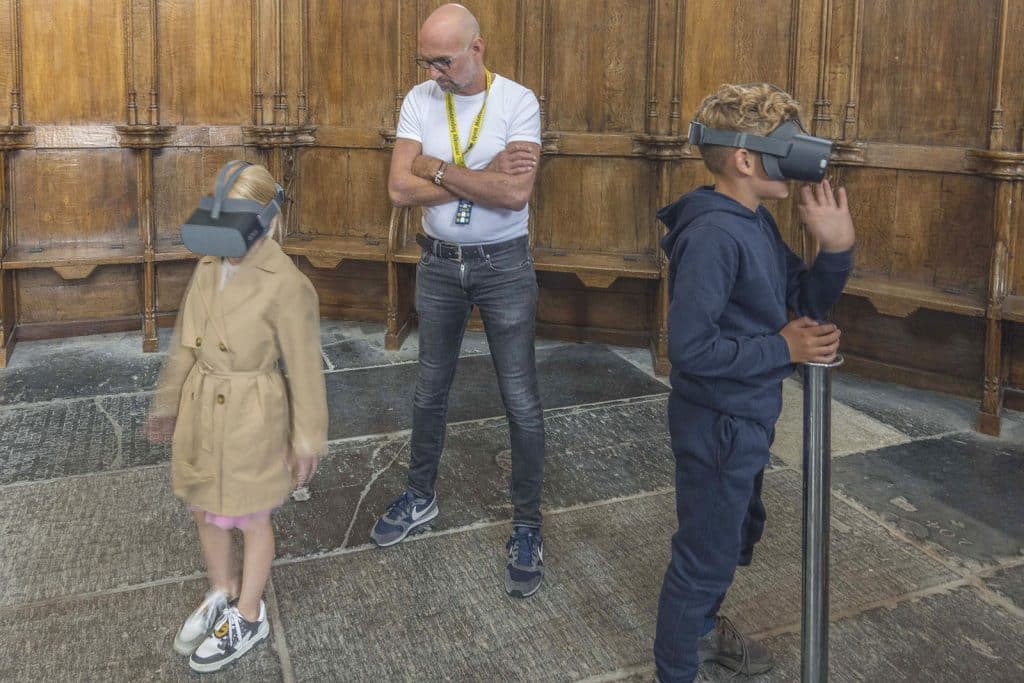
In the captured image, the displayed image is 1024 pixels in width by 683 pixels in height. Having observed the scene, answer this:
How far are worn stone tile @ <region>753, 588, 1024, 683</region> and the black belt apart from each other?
1314 mm

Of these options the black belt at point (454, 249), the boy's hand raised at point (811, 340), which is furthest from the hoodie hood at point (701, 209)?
the black belt at point (454, 249)

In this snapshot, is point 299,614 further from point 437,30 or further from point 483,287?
point 437,30

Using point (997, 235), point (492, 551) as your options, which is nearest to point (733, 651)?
point (492, 551)

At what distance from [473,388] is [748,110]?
114 inches

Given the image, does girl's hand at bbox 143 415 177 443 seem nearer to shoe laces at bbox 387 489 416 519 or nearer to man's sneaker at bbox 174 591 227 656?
man's sneaker at bbox 174 591 227 656

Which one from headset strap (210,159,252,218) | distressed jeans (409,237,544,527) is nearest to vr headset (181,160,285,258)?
headset strap (210,159,252,218)

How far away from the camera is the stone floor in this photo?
2494 millimetres

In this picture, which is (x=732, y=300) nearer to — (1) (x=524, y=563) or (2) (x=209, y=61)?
(1) (x=524, y=563)

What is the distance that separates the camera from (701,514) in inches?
81.4

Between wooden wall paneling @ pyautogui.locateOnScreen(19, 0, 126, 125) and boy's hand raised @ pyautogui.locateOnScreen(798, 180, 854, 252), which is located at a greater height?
Answer: wooden wall paneling @ pyautogui.locateOnScreen(19, 0, 126, 125)

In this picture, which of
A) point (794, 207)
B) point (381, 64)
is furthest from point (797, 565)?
point (381, 64)

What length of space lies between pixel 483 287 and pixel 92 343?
11.0ft

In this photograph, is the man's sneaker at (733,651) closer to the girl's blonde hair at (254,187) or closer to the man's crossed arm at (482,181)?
the man's crossed arm at (482,181)

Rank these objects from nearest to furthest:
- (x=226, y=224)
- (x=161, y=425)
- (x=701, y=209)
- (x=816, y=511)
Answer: (x=816, y=511) < (x=701, y=209) < (x=226, y=224) < (x=161, y=425)
